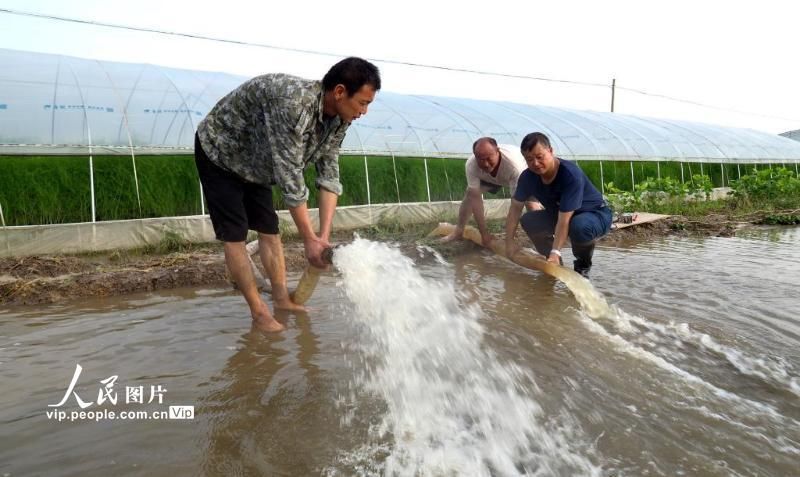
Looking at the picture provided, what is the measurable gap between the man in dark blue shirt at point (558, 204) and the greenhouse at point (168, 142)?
4.43 m

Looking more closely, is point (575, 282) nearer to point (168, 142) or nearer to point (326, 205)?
point (326, 205)

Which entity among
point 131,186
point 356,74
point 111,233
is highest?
point 356,74

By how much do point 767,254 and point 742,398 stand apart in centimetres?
461

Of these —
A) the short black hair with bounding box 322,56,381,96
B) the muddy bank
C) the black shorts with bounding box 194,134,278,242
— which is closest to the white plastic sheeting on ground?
the muddy bank

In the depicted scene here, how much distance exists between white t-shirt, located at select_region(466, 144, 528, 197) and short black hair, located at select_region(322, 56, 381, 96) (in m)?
2.96

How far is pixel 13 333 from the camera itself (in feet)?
10.4

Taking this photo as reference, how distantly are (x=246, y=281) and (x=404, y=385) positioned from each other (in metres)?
1.21

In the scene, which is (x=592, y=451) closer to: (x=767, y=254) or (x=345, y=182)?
(x=767, y=254)

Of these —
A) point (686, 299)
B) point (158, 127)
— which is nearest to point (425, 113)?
point (158, 127)

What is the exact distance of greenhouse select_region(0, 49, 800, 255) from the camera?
6.55m

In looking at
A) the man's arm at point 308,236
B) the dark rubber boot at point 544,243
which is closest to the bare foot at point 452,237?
the dark rubber boot at point 544,243

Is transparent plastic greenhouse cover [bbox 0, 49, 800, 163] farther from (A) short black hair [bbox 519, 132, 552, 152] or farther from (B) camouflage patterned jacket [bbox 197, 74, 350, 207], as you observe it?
(A) short black hair [bbox 519, 132, 552, 152]

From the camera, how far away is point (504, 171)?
5.39 meters

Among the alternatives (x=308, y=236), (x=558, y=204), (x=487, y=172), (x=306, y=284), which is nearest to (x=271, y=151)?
(x=308, y=236)
